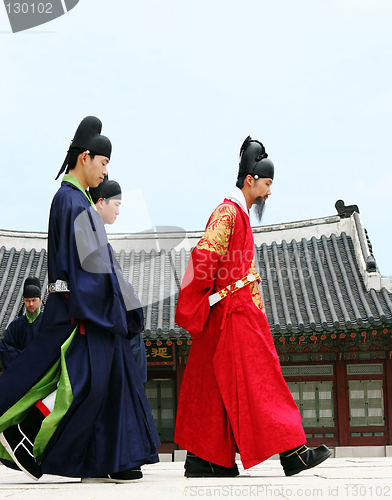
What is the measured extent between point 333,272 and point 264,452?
9.98 metres

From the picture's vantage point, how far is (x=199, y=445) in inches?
142

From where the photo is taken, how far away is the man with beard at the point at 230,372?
345 centimetres

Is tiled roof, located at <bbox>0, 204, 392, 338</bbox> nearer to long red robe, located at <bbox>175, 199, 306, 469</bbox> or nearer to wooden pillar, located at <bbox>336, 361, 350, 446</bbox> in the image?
wooden pillar, located at <bbox>336, 361, 350, 446</bbox>

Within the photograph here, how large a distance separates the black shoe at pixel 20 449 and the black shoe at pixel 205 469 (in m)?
0.84

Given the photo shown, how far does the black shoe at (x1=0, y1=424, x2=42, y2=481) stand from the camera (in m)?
3.22

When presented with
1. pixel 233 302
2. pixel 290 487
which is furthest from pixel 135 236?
pixel 290 487

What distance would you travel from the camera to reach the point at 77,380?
3174 mm

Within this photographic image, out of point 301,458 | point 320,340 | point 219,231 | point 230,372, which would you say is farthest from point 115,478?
point 320,340

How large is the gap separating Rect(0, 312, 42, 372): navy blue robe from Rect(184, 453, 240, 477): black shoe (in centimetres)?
218

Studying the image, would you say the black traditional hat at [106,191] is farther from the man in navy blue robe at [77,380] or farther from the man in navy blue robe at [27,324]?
the man in navy blue robe at [27,324]

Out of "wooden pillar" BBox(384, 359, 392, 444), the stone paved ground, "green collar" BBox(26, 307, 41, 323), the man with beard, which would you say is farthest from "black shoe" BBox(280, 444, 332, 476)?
"wooden pillar" BBox(384, 359, 392, 444)

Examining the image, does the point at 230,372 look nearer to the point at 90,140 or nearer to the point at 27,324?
the point at 90,140

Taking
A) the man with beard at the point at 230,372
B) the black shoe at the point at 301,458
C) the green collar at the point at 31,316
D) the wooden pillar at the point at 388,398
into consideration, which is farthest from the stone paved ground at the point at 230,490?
the wooden pillar at the point at 388,398

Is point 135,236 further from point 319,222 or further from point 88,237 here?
point 88,237
